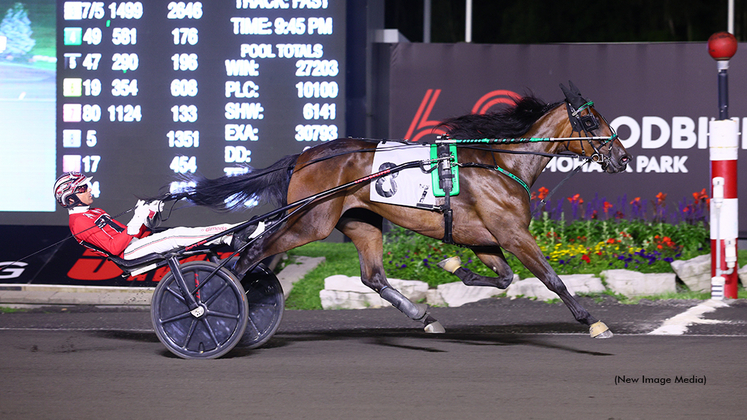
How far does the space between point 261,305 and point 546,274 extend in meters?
1.94

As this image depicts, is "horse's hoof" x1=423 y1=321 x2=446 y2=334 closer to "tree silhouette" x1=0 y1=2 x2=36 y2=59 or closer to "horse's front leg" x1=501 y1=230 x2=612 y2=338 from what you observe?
"horse's front leg" x1=501 y1=230 x2=612 y2=338

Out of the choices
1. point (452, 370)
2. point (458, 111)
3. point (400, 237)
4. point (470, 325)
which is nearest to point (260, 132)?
point (400, 237)

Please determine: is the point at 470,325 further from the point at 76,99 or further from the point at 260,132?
the point at 76,99

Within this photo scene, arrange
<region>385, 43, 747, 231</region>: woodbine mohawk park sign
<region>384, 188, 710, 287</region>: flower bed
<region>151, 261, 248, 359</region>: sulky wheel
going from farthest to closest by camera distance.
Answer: <region>385, 43, 747, 231</region>: woodbine mohawk park sign, <region>384, 188, 710, 287</region>: flower bed, <region>151, 261, 248, 359</region>: sulky wheel

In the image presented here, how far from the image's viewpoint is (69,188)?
17.6ft

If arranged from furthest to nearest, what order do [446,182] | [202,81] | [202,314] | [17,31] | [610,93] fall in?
[610,93] < [17,31] < [202,81] < [446,182] < [202,314]

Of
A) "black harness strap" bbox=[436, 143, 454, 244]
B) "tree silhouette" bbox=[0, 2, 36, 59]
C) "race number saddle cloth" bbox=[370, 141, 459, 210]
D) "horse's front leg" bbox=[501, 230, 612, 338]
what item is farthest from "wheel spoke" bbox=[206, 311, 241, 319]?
"tree silhouette" bbox=[0, 2, 36, 59]

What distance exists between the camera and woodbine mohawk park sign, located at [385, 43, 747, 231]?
10.3 metres

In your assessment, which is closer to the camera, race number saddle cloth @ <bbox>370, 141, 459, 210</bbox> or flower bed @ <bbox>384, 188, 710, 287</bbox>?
race number saddle cloth @ <bbox>370, 141, 459, 210</bbox>

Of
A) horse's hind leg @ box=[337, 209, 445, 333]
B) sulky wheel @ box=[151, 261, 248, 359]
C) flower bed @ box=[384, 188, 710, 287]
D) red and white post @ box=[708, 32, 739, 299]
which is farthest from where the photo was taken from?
flower bed @ box=[384, 188, 710, 287]

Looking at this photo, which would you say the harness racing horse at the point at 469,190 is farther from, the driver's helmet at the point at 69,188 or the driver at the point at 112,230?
A: the driver's helmet at the point at 69,188

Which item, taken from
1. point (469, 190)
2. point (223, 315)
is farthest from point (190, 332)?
point (469, 190)

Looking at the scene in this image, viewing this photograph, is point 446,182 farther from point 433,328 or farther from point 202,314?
point 202,314

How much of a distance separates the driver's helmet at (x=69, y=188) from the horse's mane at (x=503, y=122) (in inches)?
97.4
